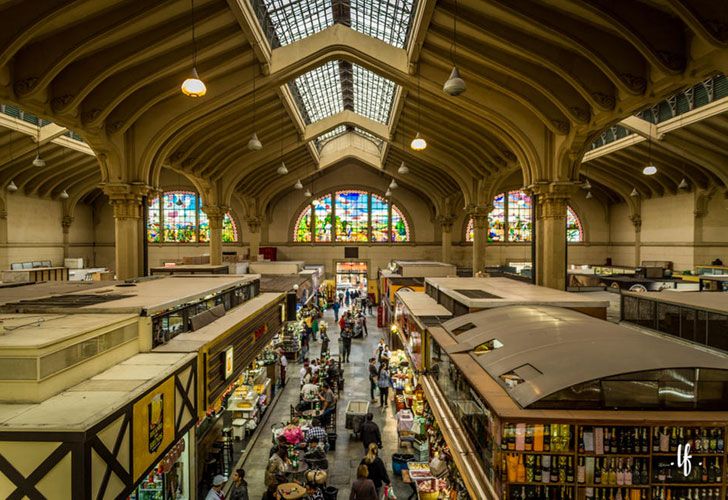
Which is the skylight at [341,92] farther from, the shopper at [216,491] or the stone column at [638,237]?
the stone column at [638,237]

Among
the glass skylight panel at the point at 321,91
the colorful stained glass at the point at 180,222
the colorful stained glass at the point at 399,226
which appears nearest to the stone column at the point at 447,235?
the colorful stained glass at the point at 399,226

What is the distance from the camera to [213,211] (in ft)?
61.0

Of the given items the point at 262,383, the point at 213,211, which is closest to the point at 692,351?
the point at 262,383

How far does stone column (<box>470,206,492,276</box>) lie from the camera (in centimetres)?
1769

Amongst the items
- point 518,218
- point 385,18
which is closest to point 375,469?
point 385,18

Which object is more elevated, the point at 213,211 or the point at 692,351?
the point at 213,211

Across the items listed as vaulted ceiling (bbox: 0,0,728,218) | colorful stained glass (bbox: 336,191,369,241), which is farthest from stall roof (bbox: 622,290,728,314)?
colorful stained glass (bbox: 336,191,369,241)

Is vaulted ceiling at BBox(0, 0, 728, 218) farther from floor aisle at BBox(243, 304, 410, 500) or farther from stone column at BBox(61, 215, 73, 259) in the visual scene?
floor aisle at BBox(243, 304, 410, 500)

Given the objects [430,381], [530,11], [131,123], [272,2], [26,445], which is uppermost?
[272,2]

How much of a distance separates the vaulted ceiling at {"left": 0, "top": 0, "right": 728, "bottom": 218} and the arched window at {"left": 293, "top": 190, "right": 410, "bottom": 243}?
25.6 ft

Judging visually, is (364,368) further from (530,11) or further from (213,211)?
(530,11)

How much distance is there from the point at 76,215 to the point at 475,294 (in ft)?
80.7

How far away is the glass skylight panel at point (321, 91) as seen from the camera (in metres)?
15.5

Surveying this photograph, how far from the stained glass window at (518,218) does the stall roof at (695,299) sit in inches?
724
